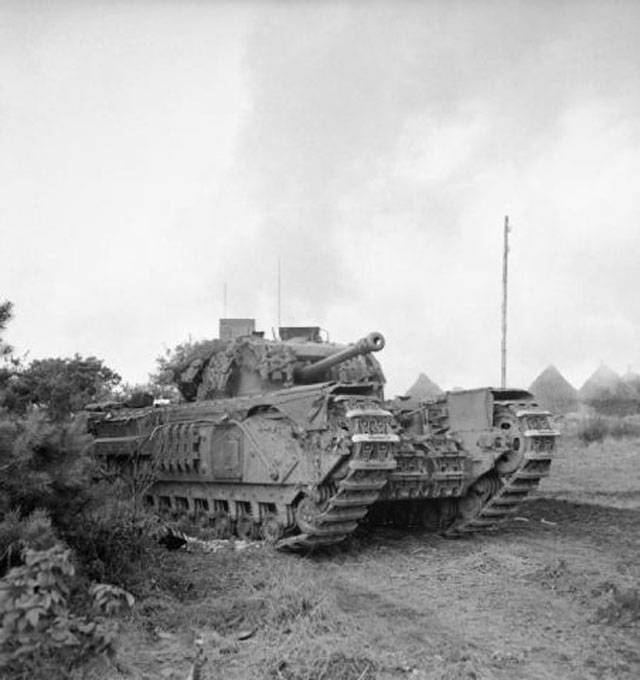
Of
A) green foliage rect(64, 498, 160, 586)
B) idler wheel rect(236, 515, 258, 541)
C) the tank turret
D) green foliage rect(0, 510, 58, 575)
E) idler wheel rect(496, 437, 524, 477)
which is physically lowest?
idler wheel rect(236, 515, 258, 541)

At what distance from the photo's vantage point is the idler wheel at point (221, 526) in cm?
1134

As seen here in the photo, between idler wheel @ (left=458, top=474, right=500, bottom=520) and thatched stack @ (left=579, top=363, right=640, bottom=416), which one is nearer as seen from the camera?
idler wheel @ (left=458, top=474, right=500, bottom=520)

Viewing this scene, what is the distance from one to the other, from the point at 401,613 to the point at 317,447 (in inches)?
112

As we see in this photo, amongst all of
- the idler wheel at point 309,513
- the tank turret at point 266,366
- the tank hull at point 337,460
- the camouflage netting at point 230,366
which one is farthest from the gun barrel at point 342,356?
the idler wheel at point 309,513

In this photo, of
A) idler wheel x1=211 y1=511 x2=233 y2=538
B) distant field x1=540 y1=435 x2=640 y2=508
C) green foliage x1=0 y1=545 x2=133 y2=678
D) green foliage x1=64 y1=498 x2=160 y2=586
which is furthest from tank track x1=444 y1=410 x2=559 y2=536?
green foliage x1=0 y1=545 x2=133 y2=678

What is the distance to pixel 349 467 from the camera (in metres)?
9.07

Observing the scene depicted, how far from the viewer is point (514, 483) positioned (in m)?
11.0

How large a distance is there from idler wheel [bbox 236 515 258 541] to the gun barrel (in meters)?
2.29

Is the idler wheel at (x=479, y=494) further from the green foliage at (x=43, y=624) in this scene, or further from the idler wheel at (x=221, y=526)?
the green foliage at (x=43, y=624)

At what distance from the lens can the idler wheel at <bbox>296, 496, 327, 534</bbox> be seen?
9477mm

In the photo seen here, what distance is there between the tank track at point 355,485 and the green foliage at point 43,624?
15.8 ft

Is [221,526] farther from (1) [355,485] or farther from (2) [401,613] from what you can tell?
(2) [401,613]

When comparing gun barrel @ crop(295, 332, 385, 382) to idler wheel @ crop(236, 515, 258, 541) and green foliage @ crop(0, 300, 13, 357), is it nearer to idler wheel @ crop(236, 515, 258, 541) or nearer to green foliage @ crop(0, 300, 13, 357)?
idler wheel @ crop(236, 515, 258, 541)

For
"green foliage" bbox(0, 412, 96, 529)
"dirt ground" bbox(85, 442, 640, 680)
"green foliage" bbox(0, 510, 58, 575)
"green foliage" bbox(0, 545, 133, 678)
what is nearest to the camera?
"green foliage" bbox(0, 545, 133, 678)
